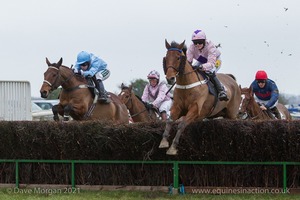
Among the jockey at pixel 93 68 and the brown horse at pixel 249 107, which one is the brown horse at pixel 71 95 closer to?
the jockey at pixel 93 68

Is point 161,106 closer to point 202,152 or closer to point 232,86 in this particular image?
point 232,86

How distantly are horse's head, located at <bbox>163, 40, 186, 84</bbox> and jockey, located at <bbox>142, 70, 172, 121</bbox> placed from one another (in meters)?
5.22

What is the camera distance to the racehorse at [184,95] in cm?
1052

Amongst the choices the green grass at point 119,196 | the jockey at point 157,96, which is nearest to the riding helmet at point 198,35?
the green grass at point 119,196

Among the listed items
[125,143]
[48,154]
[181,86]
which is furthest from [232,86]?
[48,154]

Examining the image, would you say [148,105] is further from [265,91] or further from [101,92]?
[265,91]

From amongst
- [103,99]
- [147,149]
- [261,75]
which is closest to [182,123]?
[147,149]

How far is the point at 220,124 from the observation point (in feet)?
34.6

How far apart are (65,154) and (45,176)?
0.53 metres

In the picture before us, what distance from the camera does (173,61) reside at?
419 inches

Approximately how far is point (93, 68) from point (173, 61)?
386 cm

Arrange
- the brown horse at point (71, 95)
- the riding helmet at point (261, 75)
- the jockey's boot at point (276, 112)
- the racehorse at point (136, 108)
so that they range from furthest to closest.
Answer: the racehorse at point (136, 108)
the jockey's boot at point (276, 112)
the riding helmet at point (261, 75)
the brown horse at point (71, 95)

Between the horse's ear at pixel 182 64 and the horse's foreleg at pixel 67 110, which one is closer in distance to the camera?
the horse's ear at pixel 182 64

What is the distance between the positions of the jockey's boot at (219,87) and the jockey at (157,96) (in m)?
4.39
